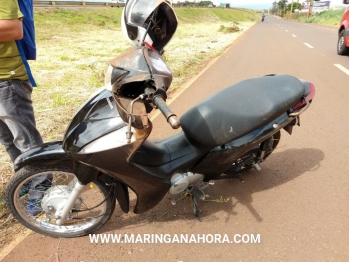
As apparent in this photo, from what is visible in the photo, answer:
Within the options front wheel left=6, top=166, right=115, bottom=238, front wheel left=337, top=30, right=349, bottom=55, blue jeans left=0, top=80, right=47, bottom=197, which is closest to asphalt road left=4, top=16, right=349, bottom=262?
front wheel left=6, top=166, right=115, bottom=238

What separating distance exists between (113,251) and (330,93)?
461cm

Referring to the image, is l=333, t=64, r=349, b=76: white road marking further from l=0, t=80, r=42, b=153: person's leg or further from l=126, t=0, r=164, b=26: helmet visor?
l=0, t=80, r=42, b=153: person's leg

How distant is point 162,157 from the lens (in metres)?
2.07

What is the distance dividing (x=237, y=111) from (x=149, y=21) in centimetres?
88

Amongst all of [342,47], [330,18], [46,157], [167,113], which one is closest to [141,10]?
[167,113]

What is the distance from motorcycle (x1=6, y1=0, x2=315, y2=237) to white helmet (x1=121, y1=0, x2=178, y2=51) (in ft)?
0.44

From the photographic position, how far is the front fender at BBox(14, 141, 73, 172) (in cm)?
186

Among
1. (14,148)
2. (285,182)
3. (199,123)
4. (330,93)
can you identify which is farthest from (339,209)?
(330,93)

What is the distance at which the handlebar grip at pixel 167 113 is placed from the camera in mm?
1179

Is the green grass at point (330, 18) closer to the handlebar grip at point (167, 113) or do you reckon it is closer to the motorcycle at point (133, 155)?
the motorcycle at point (133, 155)

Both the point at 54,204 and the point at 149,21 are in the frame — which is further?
the point at 54,204

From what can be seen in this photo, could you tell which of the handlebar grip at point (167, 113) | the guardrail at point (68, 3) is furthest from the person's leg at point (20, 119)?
the guardrail at point (68, 3)

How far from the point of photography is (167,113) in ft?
4.01

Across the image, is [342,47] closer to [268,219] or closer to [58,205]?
[268,219]
